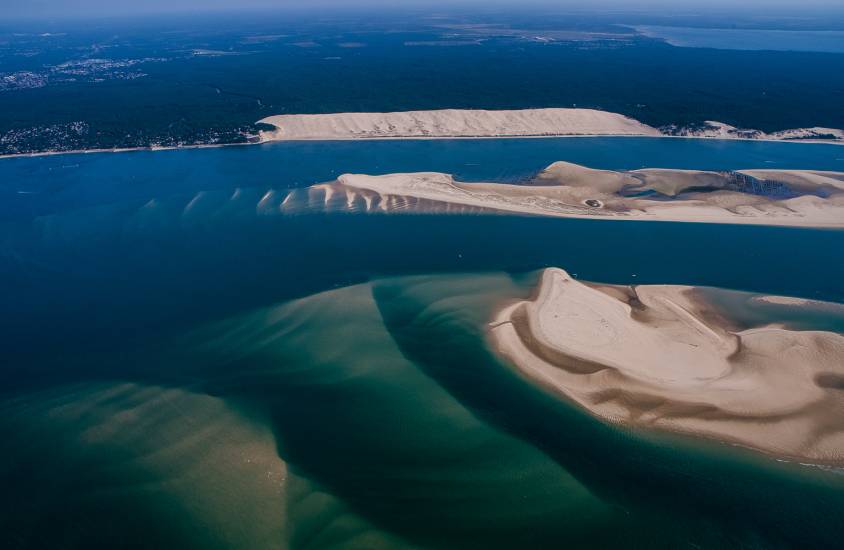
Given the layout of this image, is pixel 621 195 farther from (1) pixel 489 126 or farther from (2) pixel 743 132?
(2) pixel 743 132

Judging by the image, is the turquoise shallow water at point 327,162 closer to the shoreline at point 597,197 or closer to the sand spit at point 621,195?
the shoreline at point 597,197

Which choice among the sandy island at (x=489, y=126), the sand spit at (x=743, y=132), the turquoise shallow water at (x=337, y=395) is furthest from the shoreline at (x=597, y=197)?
the sandy island at (x=489, y=126)

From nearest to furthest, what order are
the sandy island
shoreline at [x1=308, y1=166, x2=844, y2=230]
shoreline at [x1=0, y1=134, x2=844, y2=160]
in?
shoreline at [x1=308, y1=166, x2=844, y2=230]
shoreline at [x1=0, y1=134, x2=844, y2=160]
the sandy island

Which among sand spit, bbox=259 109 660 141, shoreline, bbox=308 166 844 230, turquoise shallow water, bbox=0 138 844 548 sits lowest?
turquoise shallow water, bbox=0 138 844 548

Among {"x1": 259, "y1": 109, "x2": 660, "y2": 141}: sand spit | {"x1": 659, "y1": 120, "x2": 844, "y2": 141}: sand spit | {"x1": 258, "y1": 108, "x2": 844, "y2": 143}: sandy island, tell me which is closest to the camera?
{"x1": 659, "y1": 120, "x2": 844, "y2": 141}: sand spit

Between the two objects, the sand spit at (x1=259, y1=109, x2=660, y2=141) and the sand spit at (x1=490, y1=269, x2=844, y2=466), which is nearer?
the sand spit at (x1=490, y1=269, x2=844, y2=466)

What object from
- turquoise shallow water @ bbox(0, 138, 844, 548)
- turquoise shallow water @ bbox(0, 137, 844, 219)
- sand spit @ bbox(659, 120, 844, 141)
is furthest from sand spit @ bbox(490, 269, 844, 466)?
sand spit @ bbox(659, 120, 844, 141)

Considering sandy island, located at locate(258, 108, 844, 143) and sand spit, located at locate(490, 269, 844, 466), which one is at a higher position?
sandy island, located at locate(258, 108, 844, 143)

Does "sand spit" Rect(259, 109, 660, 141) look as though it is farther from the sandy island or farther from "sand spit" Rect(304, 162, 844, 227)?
"sand spit" Rect(304, 162, 844, 227)
